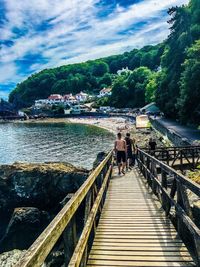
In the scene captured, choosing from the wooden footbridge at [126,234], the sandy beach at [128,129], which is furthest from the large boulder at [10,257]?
the sandy beach at [128,129]

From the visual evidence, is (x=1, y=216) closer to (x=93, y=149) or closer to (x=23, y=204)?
(x=23, y=204)

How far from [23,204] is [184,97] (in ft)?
85.9

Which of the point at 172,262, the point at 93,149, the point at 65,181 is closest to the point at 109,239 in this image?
the point at 172,262

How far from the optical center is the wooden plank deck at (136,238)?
5.39 m

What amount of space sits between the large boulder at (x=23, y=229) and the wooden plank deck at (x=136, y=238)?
6.92m

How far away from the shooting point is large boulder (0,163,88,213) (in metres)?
20.6

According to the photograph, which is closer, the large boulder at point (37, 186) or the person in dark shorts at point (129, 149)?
the person in dark shorts at point (129, 149)

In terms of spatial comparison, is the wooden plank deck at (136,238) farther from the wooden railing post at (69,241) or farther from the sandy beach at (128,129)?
the sandy beach at (128,129)

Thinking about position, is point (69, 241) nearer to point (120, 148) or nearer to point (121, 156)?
point (120, 148)

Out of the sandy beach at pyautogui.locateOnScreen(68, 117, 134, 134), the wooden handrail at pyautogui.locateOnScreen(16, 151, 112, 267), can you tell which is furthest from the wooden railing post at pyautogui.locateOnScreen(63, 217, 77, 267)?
the sandy beach at pyautogui.locateOnScreen(68, 117, 134, 134)

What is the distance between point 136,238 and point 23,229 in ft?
35.9

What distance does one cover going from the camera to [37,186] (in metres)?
21.0

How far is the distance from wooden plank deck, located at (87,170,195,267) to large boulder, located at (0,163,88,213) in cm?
1047

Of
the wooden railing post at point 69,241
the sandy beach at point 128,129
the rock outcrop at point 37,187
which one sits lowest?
the sandy beach at point 128,129
